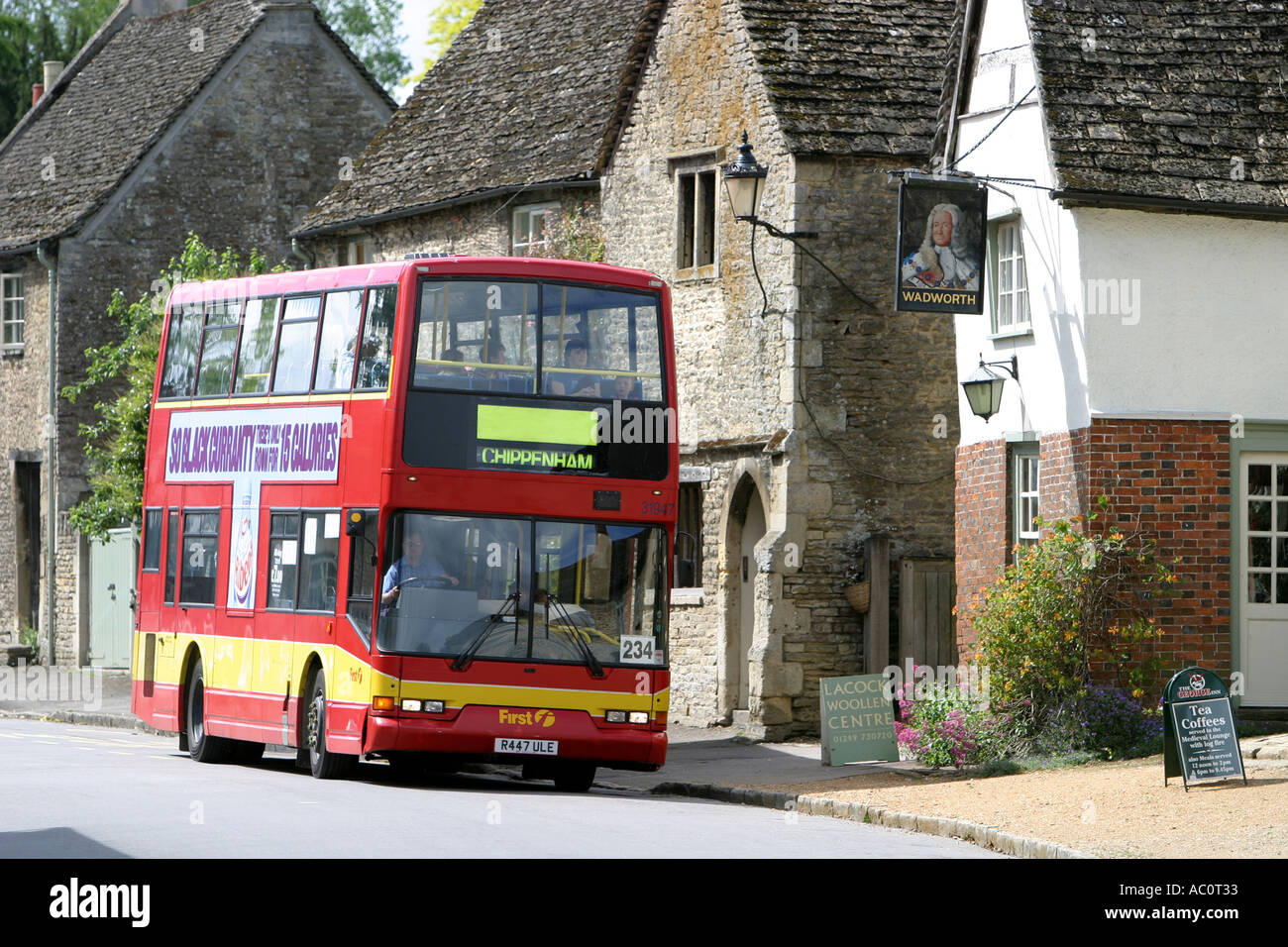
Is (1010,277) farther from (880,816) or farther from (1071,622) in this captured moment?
(880,816)

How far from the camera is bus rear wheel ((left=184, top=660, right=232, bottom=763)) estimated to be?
20859 mm

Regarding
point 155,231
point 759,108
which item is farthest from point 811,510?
point 155,231

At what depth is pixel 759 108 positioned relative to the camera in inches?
944

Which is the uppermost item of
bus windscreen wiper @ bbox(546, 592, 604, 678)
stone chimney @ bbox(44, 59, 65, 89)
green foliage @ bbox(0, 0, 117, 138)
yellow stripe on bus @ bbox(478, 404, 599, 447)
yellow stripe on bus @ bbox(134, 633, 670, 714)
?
green foliage @ bbox(0, 0, 117, 138)

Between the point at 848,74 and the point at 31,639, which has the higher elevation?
the point at 848,74

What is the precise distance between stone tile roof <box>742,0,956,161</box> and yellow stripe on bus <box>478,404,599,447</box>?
6930 mm

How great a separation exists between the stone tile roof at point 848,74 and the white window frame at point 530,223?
17.1ft

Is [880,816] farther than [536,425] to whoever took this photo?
No

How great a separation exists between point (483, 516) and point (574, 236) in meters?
11.0

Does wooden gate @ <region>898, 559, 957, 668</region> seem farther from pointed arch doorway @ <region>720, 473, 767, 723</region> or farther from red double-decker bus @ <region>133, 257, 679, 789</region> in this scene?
red double-decker bus @ <region>133, 257, 679, 789</region>

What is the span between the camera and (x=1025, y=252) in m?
20.5

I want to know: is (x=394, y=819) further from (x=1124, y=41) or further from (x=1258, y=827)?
(x=1124, y=41)

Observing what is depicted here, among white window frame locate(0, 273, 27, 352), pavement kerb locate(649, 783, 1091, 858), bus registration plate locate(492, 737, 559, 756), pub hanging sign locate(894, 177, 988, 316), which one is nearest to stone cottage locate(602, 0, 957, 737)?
pub hanging sign locate(894, 177, 988, 316)

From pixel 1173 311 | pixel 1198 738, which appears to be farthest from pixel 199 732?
pixel 1173 311
